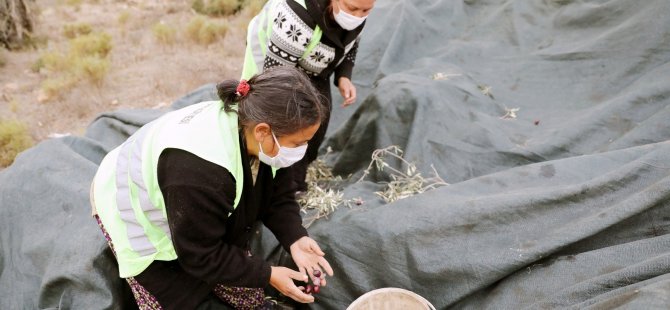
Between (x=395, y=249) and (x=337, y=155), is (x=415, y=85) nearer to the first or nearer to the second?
(x=337, y=155)

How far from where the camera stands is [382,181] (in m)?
2.53

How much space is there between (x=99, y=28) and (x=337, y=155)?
16.1 feet

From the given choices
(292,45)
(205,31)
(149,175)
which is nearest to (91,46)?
(205,31)

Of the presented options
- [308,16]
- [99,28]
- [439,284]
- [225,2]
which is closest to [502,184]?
[439,284]

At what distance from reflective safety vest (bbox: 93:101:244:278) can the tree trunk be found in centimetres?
483

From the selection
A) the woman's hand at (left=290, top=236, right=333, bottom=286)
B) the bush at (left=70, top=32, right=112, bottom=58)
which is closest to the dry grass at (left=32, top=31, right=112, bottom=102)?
the bush at (left=70, top=32, right=112, bottom=58)

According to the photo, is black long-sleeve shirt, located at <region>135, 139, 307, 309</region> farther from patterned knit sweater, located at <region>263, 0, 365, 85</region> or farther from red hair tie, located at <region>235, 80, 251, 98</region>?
patterned knit sweater, located at <region>263, 0, 365, 85</region>

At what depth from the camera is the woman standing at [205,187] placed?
1.44 metres

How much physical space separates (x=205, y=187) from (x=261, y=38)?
3.91ft

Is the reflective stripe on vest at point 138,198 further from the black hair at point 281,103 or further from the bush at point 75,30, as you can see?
the bush at point 75,30

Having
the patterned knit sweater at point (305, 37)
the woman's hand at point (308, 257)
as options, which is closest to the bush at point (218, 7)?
the patterned knit sweater at point (305, 37)

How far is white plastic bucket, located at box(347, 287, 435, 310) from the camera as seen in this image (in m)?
1.72

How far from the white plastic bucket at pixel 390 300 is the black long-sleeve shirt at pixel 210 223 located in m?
0.37

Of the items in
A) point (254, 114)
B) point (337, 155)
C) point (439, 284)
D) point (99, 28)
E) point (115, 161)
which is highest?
point (254, 114)
